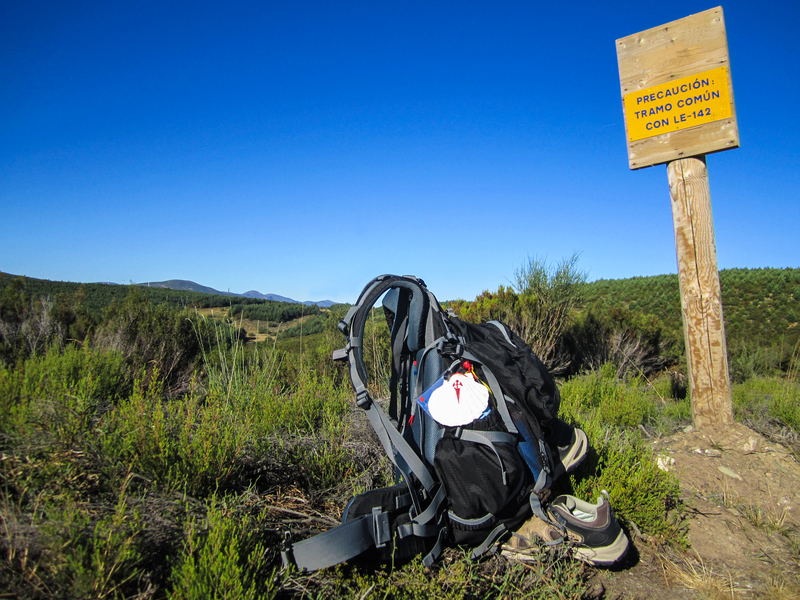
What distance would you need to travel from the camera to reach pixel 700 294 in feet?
12.5

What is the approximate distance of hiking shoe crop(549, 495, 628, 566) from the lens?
194 centimetres

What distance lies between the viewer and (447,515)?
192 cm

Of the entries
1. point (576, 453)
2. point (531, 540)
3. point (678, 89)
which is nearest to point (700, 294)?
point (678, 89)

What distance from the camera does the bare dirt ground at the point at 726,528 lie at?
2025 millimetres

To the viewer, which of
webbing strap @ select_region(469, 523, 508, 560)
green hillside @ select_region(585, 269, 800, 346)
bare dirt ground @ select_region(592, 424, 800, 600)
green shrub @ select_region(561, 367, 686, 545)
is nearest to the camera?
webbing strap @ select_region(469, 523, 508, 560)

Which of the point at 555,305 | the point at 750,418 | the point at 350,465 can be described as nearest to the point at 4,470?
the point at 350,465

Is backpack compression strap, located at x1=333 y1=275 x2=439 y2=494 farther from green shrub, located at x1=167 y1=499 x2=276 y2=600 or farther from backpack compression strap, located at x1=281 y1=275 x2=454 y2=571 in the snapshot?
green shrub, located at x1=167 y1=499 x2=276 y2=600

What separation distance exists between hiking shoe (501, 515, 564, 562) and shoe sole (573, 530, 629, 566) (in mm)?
134

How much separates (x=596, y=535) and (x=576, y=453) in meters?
0.40

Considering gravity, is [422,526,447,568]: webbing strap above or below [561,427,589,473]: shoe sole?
below

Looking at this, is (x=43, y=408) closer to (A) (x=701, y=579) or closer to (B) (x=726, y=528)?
(A) (x=701, y=579)

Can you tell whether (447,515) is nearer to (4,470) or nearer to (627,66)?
(4,470)

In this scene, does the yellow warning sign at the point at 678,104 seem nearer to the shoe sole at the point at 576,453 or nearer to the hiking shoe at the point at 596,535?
the shoe sole at the point at 576,453

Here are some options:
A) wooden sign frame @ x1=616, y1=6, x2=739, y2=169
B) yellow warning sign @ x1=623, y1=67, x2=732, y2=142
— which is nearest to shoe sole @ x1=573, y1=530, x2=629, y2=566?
wooden sign frame @ x1=616, y1=6, x2=739, y2=169
